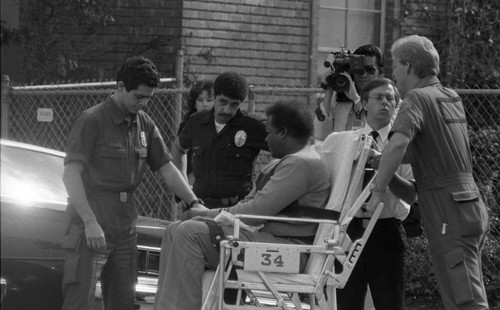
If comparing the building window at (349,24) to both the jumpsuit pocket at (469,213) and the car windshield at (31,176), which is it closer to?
the car windshield at (31,176)

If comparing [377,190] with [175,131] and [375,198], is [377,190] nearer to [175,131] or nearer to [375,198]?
[375,198]

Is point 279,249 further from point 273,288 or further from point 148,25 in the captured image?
point 148,25

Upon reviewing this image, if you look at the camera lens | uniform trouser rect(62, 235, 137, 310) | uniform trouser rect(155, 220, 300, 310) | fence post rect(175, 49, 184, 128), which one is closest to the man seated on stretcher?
uniform trouser rect(155, 220, 300, 310)

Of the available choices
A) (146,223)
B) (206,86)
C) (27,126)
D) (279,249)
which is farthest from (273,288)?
(27,126)

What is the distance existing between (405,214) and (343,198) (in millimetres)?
612

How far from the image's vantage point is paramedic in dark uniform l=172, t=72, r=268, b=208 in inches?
283

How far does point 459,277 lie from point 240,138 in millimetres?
2118

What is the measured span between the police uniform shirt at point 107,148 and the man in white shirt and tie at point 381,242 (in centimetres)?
139

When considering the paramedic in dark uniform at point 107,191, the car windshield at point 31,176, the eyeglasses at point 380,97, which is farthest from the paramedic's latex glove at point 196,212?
the eyeglasses at point 380,97

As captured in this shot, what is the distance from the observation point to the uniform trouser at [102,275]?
6199 millimetres

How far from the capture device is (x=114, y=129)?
6391 mm

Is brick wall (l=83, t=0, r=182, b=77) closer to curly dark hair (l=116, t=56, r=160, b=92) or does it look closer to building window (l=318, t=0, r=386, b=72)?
building window (l=318, t=0, r=386, b=72)

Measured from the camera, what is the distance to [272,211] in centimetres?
598

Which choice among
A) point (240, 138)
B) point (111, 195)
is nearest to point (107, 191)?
point (111, 195)
